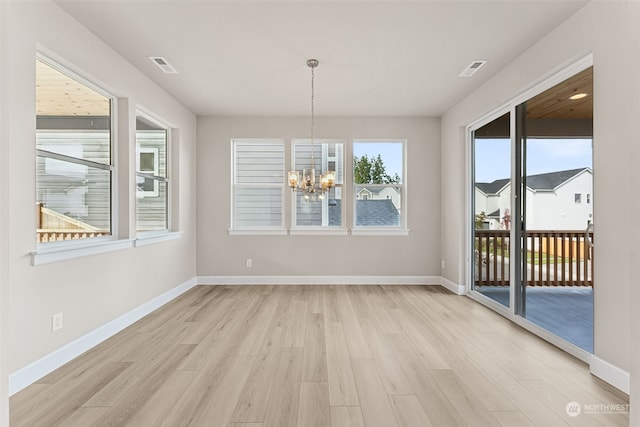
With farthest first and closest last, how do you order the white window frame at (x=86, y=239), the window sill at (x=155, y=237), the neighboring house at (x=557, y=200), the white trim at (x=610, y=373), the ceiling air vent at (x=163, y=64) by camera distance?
the window sill at (x=155, y=237)
the ceiling air vent at (x=163, y=64)
the neighboring house at (x=557, y=200)
the white window frame at (x=86, y=239)
the white trim at (x=610, y=373)

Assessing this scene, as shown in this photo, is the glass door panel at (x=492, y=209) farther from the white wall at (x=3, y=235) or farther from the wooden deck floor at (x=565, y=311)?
the white wall at (x=3, y=235)

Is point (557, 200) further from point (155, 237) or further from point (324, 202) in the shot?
point (155, 237)

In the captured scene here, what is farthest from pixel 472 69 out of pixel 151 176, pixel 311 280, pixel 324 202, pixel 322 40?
pixel 151 176

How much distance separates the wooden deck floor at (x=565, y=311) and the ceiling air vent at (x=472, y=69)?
2.43 m

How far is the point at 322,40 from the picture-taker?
10.2 ft

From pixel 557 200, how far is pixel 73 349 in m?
4.44

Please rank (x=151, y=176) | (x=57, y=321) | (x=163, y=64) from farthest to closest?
(x=151, y=176) → (x=163, y=64) → (x=57, y=321)

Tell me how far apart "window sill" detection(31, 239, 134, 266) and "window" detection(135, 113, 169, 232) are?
63 centimetres

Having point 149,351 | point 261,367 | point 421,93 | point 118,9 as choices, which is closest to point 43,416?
point 149,351

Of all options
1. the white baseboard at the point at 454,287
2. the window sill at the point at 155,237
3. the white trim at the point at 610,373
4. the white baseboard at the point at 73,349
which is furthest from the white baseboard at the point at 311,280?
the white trim at the point at 610,373

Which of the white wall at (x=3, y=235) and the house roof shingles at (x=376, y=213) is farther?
the house roof shingles at (x=376, y=213)

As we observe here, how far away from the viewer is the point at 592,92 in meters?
2.75

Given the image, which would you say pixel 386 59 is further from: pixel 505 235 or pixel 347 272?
pixel 347 272

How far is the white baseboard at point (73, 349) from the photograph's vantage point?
229 cm
